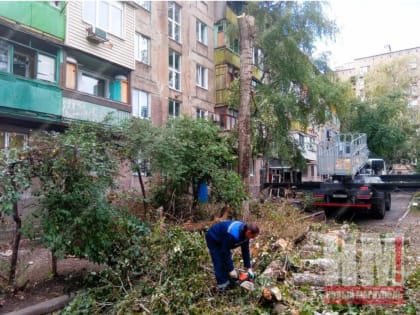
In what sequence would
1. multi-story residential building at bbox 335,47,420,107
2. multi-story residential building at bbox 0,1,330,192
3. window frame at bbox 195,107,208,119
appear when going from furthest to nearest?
multi-story residential building at bbox 335,47,420,107
window frame at bbox 195,107,208,119
multi-story residential building at bbox 0,1,330,192

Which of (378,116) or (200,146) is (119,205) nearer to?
(200,146)

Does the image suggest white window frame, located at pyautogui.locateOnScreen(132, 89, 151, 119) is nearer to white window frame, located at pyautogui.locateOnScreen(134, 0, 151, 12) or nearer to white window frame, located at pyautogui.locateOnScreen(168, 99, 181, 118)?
white window frame, located at pyautogui.locateOnScreen(168, 99, 181, 118)

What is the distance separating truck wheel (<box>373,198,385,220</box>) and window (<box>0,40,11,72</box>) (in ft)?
44.6

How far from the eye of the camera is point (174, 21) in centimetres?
1981

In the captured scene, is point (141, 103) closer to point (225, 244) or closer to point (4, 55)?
point (4, 55)


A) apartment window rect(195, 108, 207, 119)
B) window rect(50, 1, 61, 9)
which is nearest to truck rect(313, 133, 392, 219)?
apartment window rect(195, 108, 207, 119)

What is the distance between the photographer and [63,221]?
209 inches

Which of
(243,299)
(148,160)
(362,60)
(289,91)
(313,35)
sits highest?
(362,60)

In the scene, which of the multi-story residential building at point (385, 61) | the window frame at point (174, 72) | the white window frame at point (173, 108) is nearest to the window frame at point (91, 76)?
the white window frame at point (173, 108)

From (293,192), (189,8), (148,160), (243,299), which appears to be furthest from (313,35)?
(243,299)

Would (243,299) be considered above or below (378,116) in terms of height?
below

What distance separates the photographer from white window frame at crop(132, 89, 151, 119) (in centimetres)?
1697

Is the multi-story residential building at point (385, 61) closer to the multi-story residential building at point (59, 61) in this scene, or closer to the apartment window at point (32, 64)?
the multi-story residential building at point (59, 61)

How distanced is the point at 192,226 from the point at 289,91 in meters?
11.8
